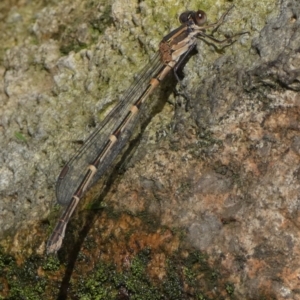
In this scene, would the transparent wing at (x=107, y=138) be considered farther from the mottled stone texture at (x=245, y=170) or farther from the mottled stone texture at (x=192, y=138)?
the mottled stone texture at (x=245, y=170)

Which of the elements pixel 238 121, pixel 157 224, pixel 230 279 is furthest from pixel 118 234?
pixel 238 121

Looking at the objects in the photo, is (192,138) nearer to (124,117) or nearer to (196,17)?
(124,117)

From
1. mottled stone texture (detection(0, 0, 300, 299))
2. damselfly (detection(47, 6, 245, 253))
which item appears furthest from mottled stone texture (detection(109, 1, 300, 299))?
damselfly (detection(47, 6, 245, 253))

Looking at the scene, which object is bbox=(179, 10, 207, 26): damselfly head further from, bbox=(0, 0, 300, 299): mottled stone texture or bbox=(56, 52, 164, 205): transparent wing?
bbox=(56, 52, 164, 205): transparent wing

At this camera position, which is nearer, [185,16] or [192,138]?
[192,138]

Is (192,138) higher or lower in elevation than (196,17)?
lower

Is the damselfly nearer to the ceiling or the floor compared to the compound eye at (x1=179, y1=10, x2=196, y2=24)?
nearer to the floor

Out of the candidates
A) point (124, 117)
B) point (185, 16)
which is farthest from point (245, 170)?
point (185, 16)

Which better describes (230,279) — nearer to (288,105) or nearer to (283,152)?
(283,152)
